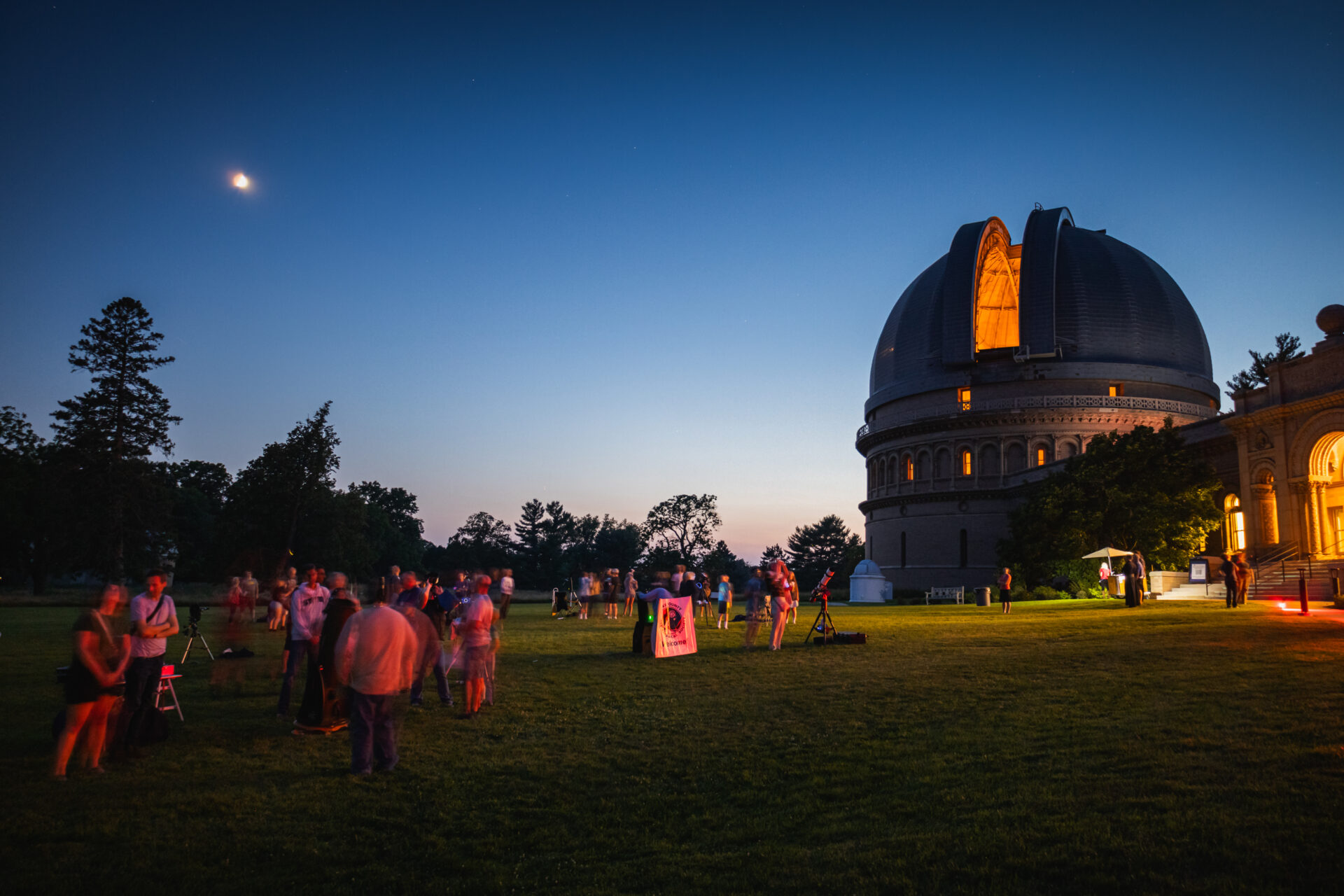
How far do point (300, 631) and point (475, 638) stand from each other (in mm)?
2702

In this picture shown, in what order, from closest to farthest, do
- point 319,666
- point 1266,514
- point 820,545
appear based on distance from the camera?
point 319,666, point 1266,514, point 820,545

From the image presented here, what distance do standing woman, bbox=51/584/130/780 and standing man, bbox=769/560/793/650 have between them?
39.8 feet

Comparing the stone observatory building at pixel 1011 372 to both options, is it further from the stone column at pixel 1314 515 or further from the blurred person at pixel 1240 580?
the blurred person at pixel 1240 580

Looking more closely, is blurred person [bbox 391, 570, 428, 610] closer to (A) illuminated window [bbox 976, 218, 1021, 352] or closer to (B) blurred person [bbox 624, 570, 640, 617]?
(B) blurred person [bbox 624, 570, 640, 617]

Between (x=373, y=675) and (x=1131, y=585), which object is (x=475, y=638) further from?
(x=1131, y=585)

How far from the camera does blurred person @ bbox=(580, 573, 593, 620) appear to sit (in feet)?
112

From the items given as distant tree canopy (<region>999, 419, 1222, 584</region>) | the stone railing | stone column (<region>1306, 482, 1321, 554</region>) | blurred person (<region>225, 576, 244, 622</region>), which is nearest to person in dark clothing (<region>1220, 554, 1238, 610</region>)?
stone column (<region>1306, 482, 1321, 554</region>)

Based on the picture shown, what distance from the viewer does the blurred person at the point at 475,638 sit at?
11.0 meters

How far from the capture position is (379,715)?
27.2 ft

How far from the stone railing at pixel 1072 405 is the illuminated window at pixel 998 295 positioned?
15.9ft

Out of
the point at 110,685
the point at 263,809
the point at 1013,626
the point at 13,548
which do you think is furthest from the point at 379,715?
the point at 13,548

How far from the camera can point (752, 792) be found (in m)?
7.54

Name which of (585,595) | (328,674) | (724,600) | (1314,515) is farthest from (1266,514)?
(328,674)

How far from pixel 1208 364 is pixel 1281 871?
69.2 metres
